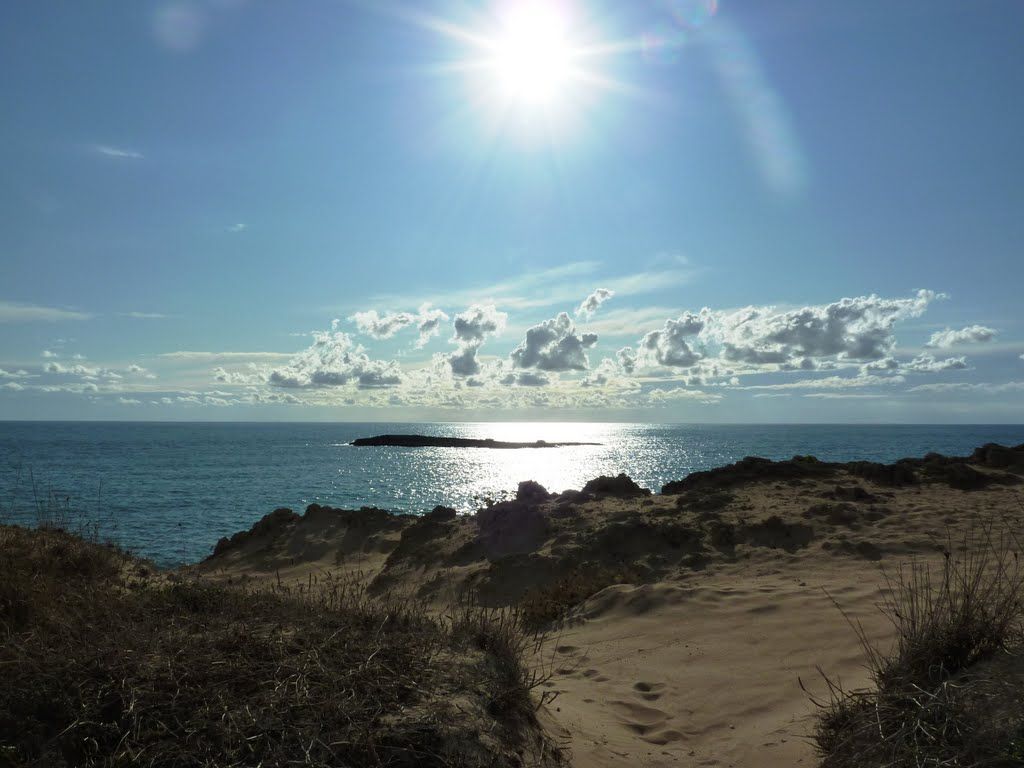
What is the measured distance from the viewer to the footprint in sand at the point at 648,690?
6.52 m

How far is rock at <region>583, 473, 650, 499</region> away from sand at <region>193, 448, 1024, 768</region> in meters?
0.34

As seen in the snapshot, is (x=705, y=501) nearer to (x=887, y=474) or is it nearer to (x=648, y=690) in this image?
(x=887, y=474)

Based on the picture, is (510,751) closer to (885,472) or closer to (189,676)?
(189,676)

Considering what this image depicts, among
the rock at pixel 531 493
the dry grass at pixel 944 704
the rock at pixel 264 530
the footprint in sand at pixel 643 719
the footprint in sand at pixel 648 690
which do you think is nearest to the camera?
the dry grass at pixel 944 704

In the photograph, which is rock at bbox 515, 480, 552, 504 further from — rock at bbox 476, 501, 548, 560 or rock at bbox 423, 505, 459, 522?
rock at bbox 423, 505, 459, 522

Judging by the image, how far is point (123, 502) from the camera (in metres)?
38.7

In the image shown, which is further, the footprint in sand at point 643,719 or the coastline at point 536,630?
the footprint in sand at point 643,719

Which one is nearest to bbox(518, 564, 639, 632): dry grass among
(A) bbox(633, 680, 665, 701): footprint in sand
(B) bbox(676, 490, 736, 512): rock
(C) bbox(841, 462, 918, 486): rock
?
(A) bbox(633, 680, 665, 701): footprint in sand

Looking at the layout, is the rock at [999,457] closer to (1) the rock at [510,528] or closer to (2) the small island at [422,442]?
(1) the rock at [510,528]

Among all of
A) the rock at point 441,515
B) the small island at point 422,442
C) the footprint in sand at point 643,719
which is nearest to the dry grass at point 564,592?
the footprint in sand at point 643,719

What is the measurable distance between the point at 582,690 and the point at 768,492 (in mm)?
11083

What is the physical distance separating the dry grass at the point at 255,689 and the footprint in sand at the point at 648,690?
64.3 inches

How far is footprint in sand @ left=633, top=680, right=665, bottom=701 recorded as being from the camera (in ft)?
21.4

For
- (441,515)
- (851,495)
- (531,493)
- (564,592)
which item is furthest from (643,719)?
(441,515)
